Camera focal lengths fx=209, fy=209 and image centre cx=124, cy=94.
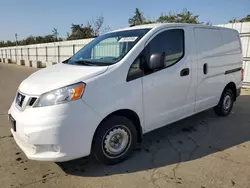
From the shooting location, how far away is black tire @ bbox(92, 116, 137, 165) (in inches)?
105

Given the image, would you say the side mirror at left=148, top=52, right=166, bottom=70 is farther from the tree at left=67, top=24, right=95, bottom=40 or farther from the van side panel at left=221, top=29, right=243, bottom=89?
the tree at left=67, top=24, right=95, bottom=40

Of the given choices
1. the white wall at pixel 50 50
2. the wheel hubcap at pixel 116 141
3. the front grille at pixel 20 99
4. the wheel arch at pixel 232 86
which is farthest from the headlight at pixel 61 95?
the white wall at pixel 50 50

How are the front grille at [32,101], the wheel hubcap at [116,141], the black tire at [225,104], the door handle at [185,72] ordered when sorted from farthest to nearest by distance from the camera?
the black tire at [225,104] < the door handle at [185,72] < the wheel hubcap at [116,141] < the front grille at [32,101]

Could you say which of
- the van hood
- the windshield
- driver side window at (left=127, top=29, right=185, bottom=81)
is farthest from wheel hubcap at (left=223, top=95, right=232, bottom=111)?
the van hood

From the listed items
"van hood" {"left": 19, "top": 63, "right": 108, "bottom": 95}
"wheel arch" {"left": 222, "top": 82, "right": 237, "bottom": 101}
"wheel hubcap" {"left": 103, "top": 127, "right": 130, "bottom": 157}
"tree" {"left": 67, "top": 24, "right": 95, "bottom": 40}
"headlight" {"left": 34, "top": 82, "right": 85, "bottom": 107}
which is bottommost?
"wheel hubcap" {"left": 103, "top": 127, "right": 130, "bottom": 157}

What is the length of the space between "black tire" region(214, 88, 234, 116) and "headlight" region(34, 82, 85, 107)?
3502mm

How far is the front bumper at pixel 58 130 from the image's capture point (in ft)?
7.70

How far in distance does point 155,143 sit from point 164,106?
714mm

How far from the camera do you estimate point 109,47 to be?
3613 mm

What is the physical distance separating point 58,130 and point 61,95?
0.40 m

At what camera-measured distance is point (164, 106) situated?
329 centimetres

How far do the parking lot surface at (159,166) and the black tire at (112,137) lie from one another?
13cm

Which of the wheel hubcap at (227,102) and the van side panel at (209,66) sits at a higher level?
the van side panel at (209,66)

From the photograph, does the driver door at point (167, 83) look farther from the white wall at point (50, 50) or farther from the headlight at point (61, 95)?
the white wall at point (50, 50)
